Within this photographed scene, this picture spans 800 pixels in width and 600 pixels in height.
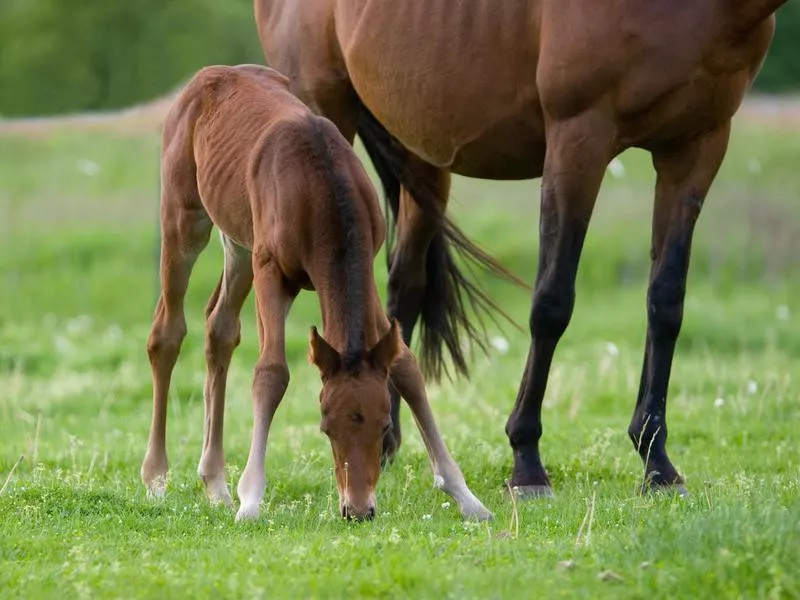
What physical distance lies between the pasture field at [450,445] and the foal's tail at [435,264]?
13.9 inches

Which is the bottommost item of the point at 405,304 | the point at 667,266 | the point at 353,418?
the point at 353,418

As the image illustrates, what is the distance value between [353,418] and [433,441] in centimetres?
62

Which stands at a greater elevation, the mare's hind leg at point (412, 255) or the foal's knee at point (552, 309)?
the mare's hind leg at point (412, 255)

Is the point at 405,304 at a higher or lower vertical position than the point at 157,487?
higher

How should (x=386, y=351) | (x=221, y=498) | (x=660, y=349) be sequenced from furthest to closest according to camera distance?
1. (x=660, y=349)
2. (x=221, y=498)
3. (x=386, y=351)

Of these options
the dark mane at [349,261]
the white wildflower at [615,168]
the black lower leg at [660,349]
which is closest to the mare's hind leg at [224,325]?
the dark mane at [349,261]

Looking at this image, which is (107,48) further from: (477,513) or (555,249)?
(477,513)

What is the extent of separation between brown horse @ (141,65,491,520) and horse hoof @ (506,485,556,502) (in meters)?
0.71

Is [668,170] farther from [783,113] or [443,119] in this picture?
[783,113]

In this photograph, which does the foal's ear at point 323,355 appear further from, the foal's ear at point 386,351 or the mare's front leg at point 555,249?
the mare's front leg at point 555,249

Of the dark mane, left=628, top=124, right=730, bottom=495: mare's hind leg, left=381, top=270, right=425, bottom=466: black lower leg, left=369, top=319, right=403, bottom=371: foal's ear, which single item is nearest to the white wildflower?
left=381, top=270, right=425, bottom=466: black lower leg

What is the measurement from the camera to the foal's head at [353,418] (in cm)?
490

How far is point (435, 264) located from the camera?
26.2ft

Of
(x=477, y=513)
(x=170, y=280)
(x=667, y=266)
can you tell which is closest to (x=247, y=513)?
(x=477, y=513)
